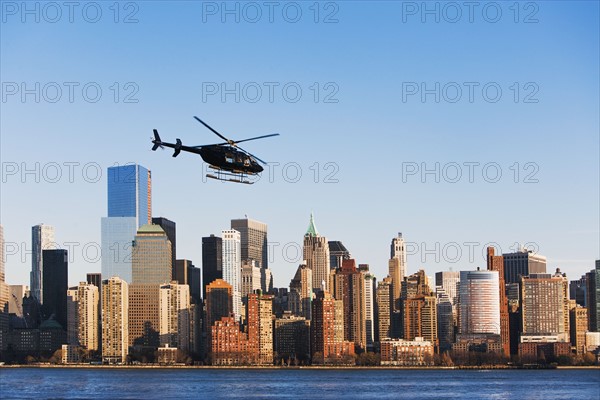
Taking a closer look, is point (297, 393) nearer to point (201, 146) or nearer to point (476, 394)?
point (476, 394)

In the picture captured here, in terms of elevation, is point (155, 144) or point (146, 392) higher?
point (155, 144)

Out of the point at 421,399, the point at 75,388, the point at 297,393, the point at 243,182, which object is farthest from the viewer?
the point at 75,388

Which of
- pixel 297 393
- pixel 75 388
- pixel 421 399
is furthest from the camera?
pixel 75 388

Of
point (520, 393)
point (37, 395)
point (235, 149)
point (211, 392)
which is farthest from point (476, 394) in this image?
point (235, 149)

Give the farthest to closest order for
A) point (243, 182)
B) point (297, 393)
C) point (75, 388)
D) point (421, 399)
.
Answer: point (75, 388) → point (297, 393) → point (421, 399) → point (243, 182)

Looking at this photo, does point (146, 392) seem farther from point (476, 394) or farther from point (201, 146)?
point (201, 146)

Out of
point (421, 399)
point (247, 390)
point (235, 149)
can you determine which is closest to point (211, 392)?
point (247, 390)

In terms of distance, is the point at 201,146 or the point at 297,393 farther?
the point at 297,393

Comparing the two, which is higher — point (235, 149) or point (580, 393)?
point (235, 149)

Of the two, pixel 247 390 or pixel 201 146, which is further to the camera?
pixel 247 390
